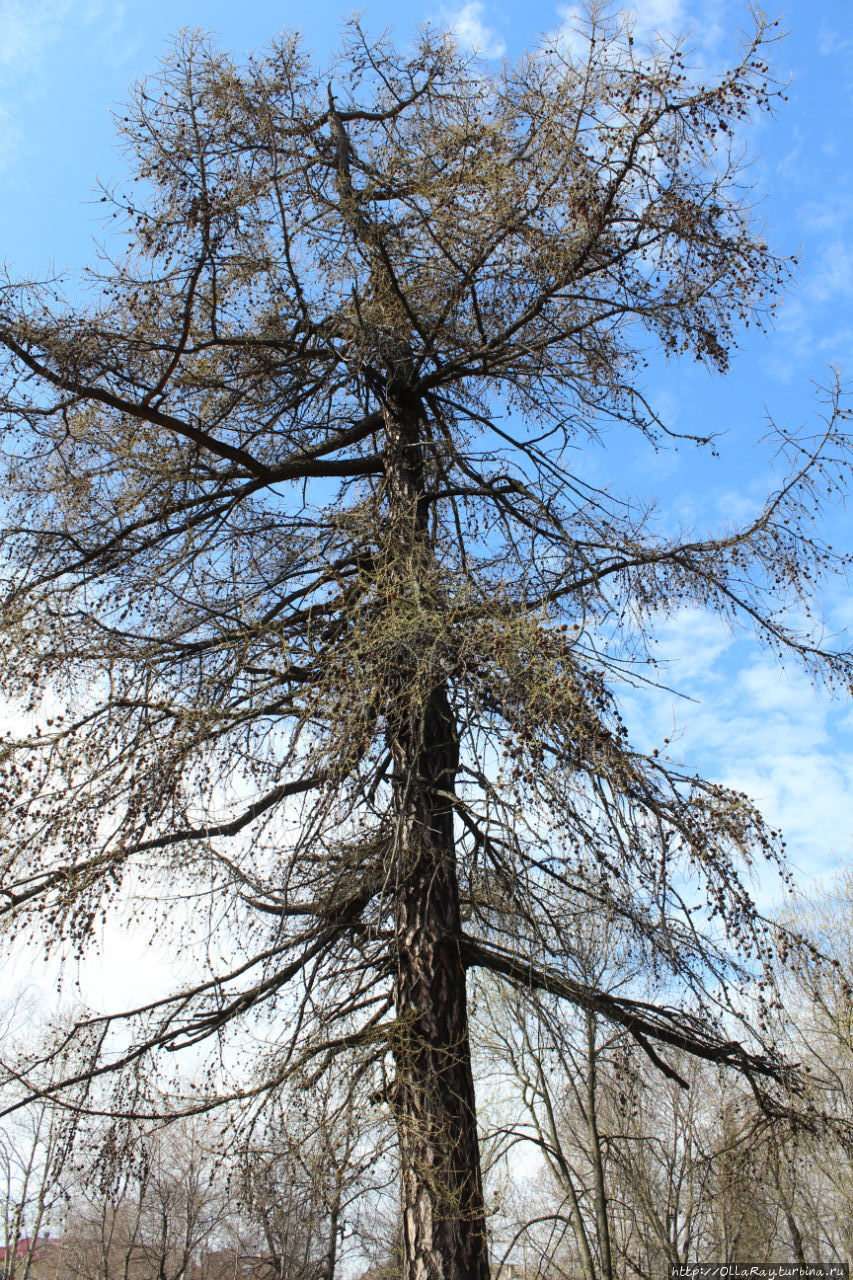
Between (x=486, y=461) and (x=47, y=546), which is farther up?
(x=486, y=461)

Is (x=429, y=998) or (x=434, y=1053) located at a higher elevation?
(x=429, y=998)

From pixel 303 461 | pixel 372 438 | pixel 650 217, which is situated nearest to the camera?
pixel 650 217

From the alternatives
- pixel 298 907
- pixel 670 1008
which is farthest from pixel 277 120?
pixel 670 1008

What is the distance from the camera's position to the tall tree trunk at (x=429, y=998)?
3760 millimetres

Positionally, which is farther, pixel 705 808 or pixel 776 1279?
pixel 776 1279

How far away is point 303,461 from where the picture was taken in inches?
223

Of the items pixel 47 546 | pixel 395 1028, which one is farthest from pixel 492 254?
pixel 395 1028

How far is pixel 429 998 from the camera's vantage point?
168 inches

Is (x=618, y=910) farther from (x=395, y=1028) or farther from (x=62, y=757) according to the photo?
(x=62, y=757)

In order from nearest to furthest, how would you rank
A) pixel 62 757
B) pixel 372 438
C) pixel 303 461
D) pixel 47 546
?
pixel 62 757
pixel 47 546
pixel 303 461
pixel 372 438

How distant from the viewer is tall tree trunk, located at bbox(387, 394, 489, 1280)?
3.76 meters

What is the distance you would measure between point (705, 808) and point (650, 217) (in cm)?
322

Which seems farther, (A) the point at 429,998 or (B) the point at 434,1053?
(A) the point at 429,998

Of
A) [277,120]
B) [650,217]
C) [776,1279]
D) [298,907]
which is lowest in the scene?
[776,1279]
